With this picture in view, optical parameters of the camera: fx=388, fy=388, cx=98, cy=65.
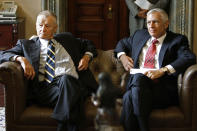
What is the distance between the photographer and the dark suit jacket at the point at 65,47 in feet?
9.94

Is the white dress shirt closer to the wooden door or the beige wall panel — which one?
the beige wall panel

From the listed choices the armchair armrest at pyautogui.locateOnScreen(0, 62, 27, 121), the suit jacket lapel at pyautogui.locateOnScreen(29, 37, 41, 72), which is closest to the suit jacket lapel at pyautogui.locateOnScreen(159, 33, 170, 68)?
the suit jacket lapel at pyautogui.locateOnScreen(29, 37, 41, 72)

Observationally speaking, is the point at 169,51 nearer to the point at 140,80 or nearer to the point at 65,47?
the point at 140,80

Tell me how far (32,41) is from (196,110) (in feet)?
4.60

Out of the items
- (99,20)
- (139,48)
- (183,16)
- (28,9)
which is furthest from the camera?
(99,20)

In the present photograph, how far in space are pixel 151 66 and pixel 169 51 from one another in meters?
0.19

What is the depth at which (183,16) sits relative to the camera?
431cm

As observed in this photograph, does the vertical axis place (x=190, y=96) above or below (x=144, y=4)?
below

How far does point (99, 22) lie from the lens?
4879mm

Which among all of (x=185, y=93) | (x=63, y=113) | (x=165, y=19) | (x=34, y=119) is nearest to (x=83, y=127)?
(x=63, y=113)

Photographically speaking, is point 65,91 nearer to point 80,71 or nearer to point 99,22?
point 80,71

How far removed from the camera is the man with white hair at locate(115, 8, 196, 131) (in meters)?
2.75

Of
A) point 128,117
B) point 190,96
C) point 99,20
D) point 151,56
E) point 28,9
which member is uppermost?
point 28,9

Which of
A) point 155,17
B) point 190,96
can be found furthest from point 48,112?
point 155,17
